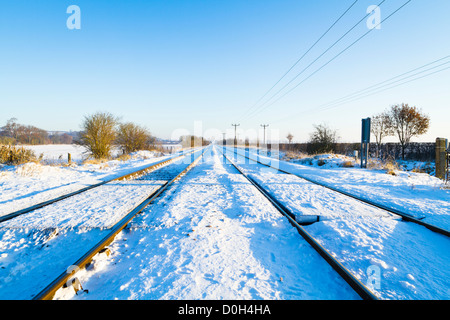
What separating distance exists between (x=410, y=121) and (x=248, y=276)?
37.4 meters

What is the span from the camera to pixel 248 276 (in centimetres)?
220

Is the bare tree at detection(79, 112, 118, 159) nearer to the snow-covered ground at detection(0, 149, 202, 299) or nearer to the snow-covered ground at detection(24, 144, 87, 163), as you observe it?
the snow-covered ground at detection(24, 144, 87, 163)

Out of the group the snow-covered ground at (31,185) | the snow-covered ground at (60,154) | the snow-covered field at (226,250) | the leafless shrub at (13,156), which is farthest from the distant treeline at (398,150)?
the leafless shrub at (13,156)

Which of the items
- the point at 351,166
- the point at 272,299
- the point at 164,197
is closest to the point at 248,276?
the point at 272,299

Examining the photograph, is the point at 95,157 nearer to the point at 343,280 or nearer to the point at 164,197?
the point at 164,197

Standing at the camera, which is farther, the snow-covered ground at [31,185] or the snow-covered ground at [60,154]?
the snow-covered ground at [60,154]

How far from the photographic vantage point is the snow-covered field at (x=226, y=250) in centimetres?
200

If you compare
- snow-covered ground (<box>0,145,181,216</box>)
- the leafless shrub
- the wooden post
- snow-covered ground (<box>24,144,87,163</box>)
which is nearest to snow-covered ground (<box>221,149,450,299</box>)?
snow-covered ground (<box>0,145,181,216</box>)

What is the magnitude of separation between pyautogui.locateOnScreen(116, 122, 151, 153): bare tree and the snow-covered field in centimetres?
2062

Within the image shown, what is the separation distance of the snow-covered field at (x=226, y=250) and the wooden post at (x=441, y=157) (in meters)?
5.47

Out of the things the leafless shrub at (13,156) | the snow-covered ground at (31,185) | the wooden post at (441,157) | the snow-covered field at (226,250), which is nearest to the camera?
the snow-covered field at (226,250)

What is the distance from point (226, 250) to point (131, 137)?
83.1 ft

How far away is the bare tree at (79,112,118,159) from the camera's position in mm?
17453

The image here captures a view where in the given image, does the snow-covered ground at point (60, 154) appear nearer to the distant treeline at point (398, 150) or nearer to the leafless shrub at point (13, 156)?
the leafless shrub at point (13, 156)
